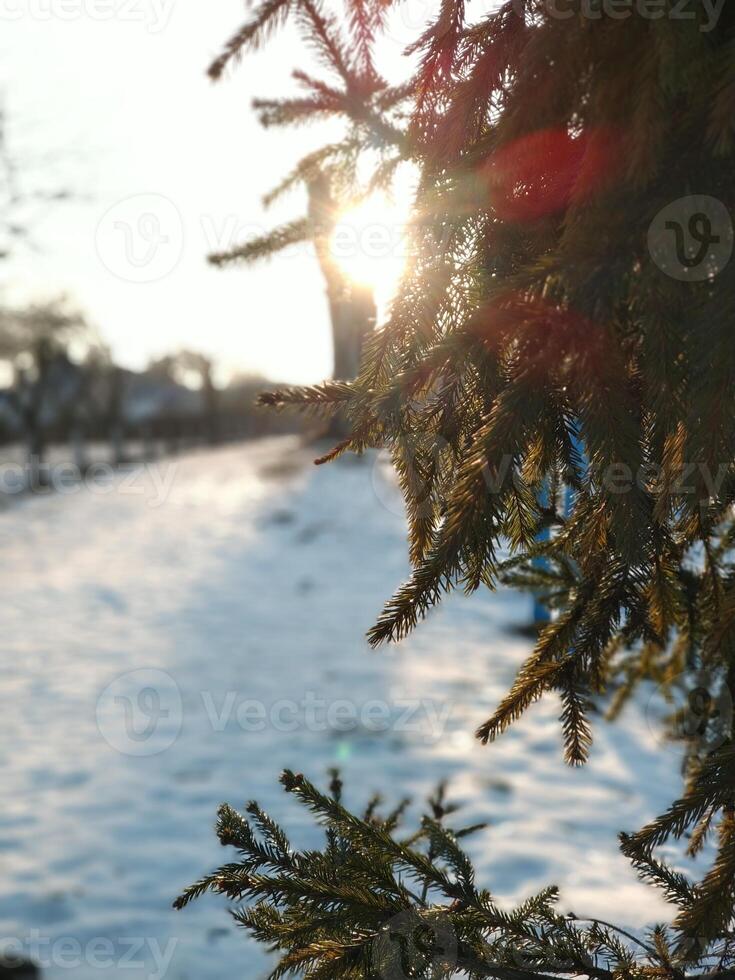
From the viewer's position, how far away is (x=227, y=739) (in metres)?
6.86

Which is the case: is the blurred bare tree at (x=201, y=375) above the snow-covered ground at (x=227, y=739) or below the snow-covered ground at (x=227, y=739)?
above

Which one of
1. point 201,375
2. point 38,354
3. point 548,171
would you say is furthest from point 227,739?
point 201,375

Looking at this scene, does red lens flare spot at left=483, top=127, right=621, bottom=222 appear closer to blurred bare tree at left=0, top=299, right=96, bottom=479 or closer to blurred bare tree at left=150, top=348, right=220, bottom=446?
blurred bare tree at left=0, top=299, right=96, bottom=479

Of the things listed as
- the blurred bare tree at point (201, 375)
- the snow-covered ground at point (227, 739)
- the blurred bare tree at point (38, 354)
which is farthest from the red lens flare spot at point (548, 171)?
the blurred bare tree at point (201, 375)

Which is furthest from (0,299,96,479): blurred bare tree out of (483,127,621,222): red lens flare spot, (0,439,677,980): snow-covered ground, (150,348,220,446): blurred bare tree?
(483,127,621,222): red lens flare spot

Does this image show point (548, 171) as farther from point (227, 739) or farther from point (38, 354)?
point (38, 354)

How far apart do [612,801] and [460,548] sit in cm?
494

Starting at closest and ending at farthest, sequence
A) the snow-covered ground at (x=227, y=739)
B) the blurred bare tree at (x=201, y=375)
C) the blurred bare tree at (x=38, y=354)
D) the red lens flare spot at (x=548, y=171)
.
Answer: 1. the red lens flare spot at (x=548, y=171)
2. the snow-covered ground at (x=227, y=739)
3. the blurred bare tree at (x=38, y=354)
4. the blurred bare tree at (x=201, y=375)

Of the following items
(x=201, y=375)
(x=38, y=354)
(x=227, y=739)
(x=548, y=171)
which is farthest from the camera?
(x=201, y=375)

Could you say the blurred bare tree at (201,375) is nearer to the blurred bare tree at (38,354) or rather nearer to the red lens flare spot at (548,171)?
the blurred bare tree at (38,354)

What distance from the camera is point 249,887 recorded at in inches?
62.4

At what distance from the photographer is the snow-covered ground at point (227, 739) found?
14.5 feet

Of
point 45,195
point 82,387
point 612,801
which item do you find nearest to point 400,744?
point 612,801

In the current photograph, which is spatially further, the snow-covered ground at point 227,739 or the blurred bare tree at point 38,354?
the blurred bare tree at point 38,354
